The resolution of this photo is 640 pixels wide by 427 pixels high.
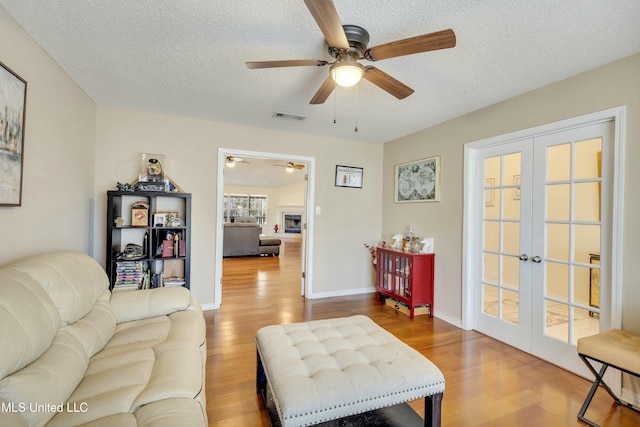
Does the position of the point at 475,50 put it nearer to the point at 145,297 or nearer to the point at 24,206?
the point at 145,297

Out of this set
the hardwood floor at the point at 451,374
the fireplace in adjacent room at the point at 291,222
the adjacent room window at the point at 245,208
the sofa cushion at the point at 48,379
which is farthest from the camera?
the fireplace in adjacent room at the point at 291,222

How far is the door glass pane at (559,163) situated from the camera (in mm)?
2322

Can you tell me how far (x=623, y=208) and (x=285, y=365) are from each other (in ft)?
8.01

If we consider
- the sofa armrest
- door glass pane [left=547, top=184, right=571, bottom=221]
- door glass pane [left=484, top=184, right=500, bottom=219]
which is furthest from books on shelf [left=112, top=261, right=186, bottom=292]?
door glass pane [left=547, top=184, right=571, bottom=221]

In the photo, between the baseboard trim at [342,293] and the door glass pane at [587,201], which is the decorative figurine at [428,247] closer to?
the baseboard trim at [342,293]

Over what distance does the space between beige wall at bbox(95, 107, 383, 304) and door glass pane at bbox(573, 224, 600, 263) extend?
98.8 inches

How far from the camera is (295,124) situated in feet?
11.7

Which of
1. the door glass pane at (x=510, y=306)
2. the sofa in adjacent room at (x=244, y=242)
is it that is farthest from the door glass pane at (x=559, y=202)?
the sofa in adjacent room at (x=244, y=242)

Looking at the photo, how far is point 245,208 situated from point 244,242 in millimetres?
4511

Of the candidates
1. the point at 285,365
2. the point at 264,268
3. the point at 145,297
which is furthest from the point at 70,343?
the point at 264,268

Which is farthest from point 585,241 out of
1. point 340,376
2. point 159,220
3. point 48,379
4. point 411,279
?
point 159,220

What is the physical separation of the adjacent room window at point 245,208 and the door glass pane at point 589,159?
34.5 feet

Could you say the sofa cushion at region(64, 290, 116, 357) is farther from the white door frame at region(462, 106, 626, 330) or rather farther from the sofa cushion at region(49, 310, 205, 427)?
the white door frame at region(462, 106, 626, 330)

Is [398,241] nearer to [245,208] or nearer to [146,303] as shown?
[146,303]
